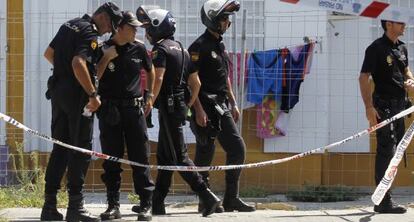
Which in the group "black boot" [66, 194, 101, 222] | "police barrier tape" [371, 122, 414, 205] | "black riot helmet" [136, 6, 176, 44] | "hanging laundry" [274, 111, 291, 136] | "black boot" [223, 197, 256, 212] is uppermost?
"black riot helmet" [136, 6, 176, 44]

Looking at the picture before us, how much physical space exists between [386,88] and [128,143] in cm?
Result: 256

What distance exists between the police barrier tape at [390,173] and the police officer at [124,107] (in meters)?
2.07

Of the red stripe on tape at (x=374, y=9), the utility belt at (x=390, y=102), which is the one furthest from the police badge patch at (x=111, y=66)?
the utility belt at (x=390, y=102)

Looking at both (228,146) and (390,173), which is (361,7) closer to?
(390,173)

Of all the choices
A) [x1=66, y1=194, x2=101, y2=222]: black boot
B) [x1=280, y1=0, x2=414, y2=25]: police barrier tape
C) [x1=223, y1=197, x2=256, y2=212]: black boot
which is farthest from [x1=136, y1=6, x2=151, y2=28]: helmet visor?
[x1=223, y1=197, x2=256, y2=212]: black boot

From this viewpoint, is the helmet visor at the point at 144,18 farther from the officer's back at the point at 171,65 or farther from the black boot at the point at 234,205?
the black boot at the point at 234,205

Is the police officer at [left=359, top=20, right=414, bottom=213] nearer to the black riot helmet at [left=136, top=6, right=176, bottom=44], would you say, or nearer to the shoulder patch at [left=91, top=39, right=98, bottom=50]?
the black riot helmet at [left=136, top=6, right=176, bottom=44]

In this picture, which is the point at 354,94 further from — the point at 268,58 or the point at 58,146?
the point at 58,146

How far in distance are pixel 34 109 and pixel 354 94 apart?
14.1ft

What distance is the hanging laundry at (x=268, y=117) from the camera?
1020 centimetres

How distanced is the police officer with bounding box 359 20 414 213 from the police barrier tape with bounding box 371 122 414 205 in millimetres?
163

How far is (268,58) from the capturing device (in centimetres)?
1011

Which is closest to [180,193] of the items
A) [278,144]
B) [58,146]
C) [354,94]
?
[278,144]

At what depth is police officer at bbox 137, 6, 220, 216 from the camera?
7.11m
